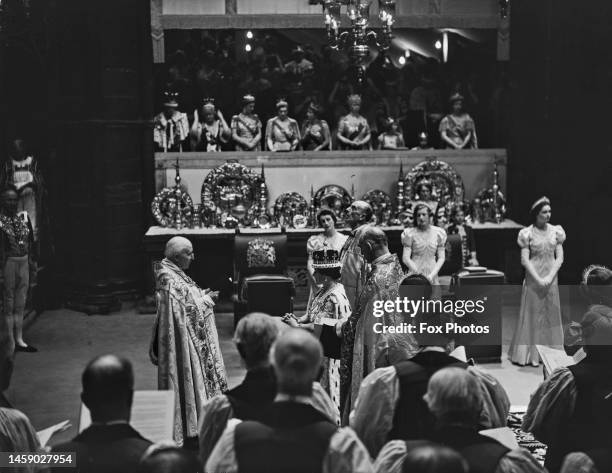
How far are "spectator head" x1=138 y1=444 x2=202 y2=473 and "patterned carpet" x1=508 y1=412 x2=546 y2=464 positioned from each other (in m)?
4.09

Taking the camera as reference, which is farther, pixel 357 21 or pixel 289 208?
pixel 289 208

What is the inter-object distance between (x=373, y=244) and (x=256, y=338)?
2.45 m

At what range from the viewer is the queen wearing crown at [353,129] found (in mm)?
14258

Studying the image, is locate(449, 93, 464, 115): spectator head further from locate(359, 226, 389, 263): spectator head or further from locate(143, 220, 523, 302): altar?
locate(359, 226, 389, 263): spectator head

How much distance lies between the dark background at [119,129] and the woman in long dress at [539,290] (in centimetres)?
291

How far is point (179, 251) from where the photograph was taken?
713 centimetres

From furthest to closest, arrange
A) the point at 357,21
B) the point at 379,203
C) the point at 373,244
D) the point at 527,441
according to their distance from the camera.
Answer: the point at 379,203 < the point at 357,21 < the point at 527,441 < the point at 373,244

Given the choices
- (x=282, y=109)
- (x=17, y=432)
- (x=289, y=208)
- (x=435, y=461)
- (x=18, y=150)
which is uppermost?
(x=282, y=109)

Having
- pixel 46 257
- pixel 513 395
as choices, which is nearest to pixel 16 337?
pixel 46 257

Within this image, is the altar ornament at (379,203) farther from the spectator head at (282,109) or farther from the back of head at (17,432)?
the back of head at (17,432)

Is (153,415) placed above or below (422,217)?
below

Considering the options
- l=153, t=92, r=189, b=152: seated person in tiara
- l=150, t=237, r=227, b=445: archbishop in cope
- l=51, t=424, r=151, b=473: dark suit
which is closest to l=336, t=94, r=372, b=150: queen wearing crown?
l=153, t=92, r=189, b=152: seated person in tiara

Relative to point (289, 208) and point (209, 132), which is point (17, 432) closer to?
point (289, 208)

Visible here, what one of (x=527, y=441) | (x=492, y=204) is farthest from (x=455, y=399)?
(x=492, y=204)
